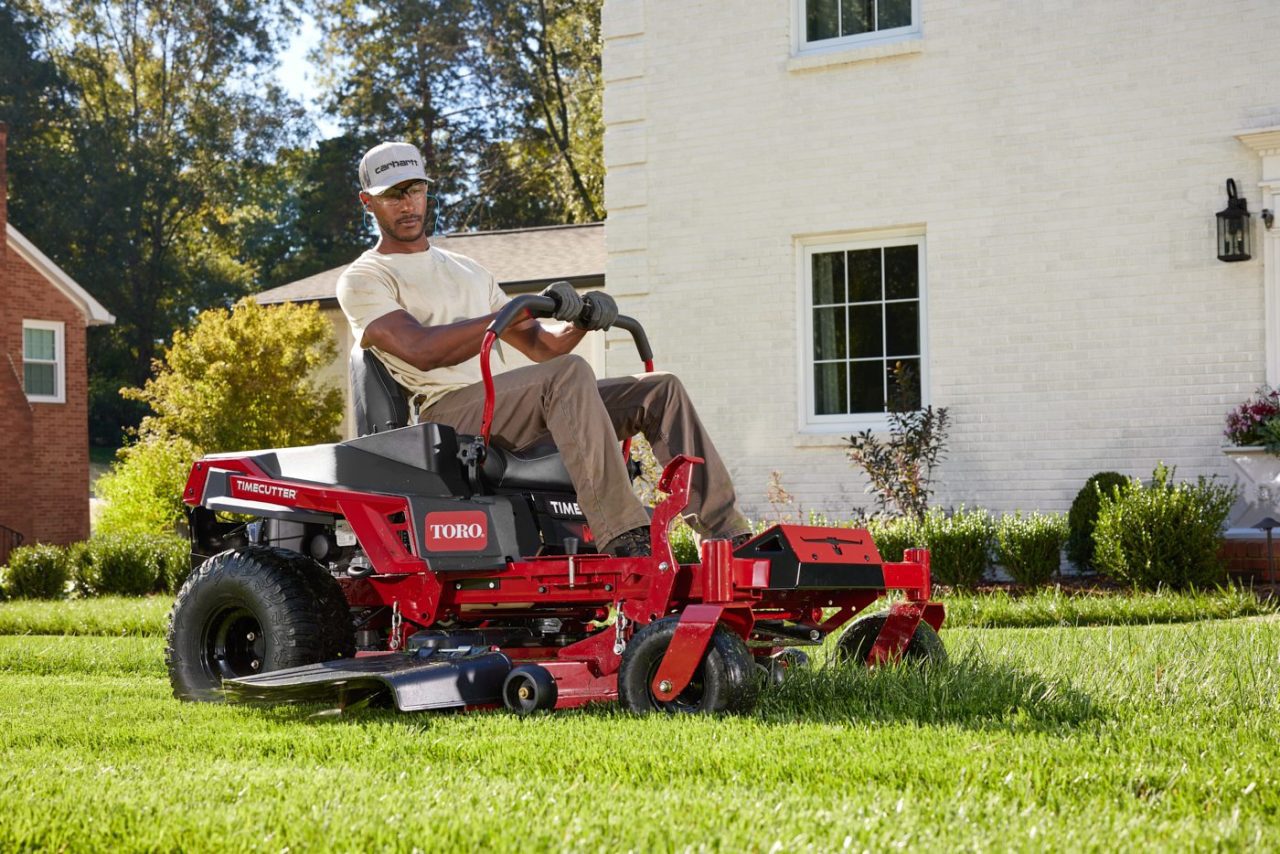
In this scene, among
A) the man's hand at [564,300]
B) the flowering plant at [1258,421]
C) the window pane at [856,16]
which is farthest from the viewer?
the window pane at [856,16]

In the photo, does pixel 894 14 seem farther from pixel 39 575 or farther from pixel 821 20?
pixel 39 575

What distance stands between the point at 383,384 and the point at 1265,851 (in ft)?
11.3

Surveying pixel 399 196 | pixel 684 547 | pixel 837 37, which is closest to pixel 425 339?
pixel 399 196

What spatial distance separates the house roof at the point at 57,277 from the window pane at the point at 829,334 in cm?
1536

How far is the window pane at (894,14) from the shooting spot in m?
11.6

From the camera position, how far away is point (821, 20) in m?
11.9

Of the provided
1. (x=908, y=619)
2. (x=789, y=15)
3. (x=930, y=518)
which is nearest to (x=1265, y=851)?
(x=908, y=619)

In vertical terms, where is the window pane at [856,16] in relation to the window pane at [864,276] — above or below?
above

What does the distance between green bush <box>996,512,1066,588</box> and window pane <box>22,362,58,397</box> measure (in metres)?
18.3

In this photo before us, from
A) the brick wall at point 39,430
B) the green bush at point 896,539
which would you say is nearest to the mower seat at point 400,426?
the green bush at point 896,539

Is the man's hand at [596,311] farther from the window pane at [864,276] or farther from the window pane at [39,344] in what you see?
the window pane at [39,344]

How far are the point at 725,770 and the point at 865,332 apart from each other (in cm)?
835

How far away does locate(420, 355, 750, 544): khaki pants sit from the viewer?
4.72m

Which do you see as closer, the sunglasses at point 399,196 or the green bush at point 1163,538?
the sunglasses at point 399,196
